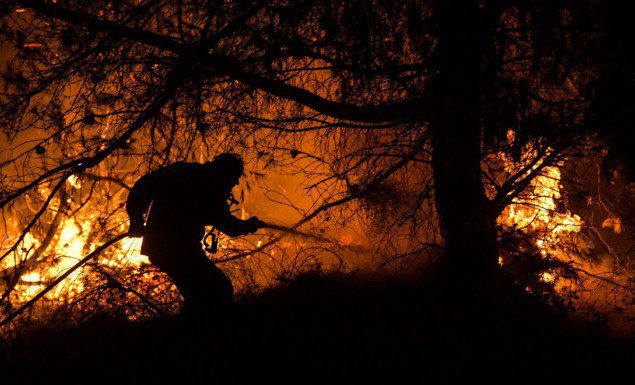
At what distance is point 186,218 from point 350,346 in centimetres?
186

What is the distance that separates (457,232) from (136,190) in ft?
10.3

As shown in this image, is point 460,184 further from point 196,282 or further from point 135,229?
point 135,229

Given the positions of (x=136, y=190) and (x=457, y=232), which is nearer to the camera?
(x=136, y=190)

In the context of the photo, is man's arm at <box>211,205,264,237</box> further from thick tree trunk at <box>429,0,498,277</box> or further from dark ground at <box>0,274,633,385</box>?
thick tree trunk at <box>429,0,498,277</box>

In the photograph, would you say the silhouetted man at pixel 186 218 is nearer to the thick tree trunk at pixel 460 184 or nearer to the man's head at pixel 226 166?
the man's head at pixel 226 166

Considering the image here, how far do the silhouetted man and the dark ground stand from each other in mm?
330

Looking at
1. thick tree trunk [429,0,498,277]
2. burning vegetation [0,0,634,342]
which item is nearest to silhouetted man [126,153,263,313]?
burning vegetation [0,0,634,342]

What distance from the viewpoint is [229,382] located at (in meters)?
3.02

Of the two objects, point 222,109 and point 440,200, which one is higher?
point 222,109

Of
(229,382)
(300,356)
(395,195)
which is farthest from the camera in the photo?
(395,195)

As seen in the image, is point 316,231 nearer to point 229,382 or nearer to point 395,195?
point 395,195

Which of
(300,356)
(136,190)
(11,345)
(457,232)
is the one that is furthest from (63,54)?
(457,232)

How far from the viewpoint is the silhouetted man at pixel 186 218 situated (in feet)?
11.3

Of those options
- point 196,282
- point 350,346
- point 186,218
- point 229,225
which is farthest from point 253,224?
point 350,346
